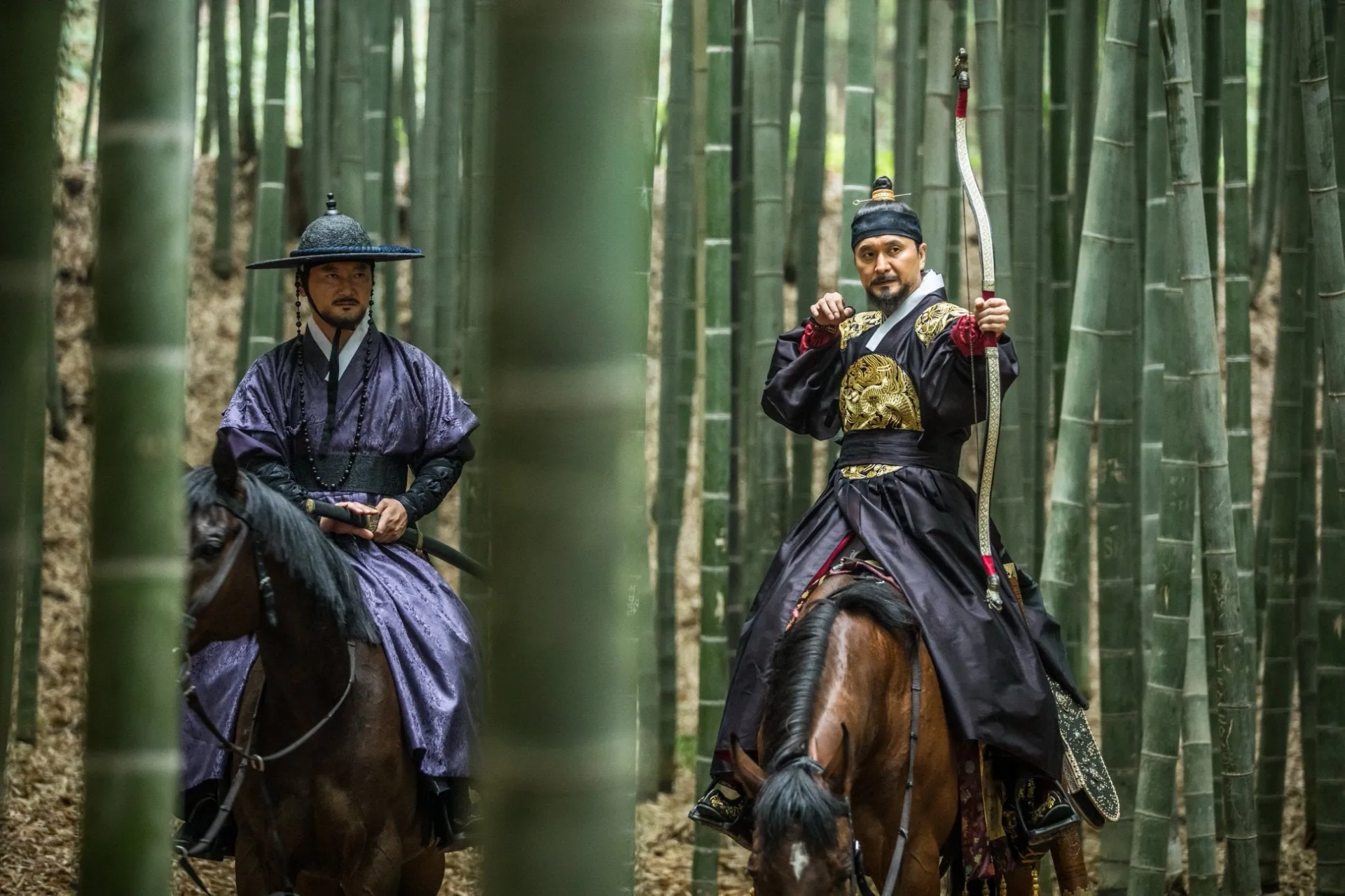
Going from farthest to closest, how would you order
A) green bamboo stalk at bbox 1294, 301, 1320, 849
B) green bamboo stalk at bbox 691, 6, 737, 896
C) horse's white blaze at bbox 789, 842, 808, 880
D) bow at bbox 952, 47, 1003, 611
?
green bamboo stalk at bbox 1294, 301, 1320, 849, green bamboo stalk at bbox 691, 6, 737, 896, bow at bbox 952, 47, 1003, 611, horse's white blaze at bbox 789, 842, 808, 880

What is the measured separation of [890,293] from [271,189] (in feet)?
8.42

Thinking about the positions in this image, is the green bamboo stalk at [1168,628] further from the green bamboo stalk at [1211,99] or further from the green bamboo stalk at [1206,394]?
the green bamboo stalk at [1211,99]

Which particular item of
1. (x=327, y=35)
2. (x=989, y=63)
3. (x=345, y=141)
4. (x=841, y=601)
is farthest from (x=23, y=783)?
(x=989, y=63)

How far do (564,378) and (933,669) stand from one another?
8.11 feet

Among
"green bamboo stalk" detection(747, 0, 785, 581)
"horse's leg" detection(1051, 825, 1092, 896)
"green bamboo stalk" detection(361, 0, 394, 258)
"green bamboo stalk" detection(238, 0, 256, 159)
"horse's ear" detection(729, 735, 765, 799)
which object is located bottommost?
"horse's leg" detection(1051, 825, 1092, 896)

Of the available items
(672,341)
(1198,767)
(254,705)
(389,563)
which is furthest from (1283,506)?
(254,705)

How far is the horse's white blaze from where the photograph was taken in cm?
281

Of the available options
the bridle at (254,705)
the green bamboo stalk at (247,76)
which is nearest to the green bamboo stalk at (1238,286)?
the bridle at (254,705)

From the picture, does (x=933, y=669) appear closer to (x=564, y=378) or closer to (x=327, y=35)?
(x=564, y=378)

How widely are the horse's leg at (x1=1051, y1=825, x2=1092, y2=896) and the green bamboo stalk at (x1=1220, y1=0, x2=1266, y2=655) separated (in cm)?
95

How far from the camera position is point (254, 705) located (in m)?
3.34

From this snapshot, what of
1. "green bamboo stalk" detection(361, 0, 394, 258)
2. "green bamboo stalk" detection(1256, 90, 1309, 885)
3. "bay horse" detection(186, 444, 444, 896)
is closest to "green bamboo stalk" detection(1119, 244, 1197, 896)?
"green bamboo stalk" detection(1256, 90, 1309, 885)

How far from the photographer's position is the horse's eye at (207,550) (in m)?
2.93

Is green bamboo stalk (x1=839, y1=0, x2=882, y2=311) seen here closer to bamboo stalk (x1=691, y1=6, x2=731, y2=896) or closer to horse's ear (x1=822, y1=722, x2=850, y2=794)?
bamboo stalk (x1=691, y1=6, x2=731, y2=896)
